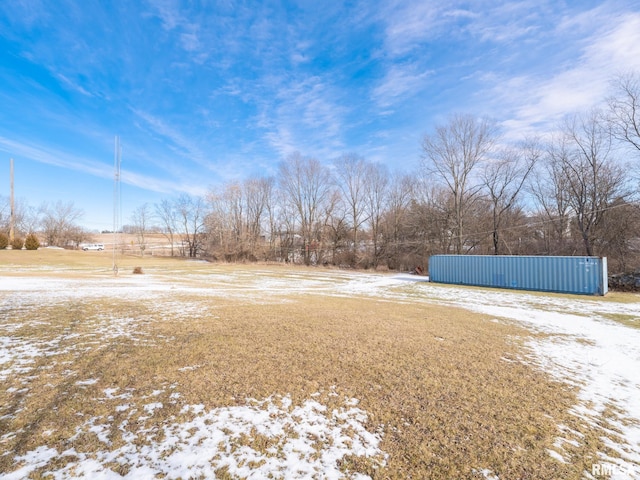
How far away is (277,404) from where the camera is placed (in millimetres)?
3215

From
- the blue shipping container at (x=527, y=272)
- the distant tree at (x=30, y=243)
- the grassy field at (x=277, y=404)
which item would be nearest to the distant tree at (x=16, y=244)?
the distant tree at (x=30, y=243)

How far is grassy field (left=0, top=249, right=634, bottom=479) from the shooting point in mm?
2311

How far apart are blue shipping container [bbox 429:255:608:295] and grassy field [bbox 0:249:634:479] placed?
14.3 m

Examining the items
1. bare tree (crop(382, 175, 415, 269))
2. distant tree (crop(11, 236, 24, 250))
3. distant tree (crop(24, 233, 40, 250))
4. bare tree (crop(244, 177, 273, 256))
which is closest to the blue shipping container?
bare tree (crop(382, 175, 415, 269))

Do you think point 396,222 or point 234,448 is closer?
point 234,448

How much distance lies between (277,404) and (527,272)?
19.9m

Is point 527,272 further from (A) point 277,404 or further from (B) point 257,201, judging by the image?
(B) point 257,201

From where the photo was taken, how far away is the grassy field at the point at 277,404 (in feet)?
7.58

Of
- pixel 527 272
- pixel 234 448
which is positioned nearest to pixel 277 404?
pixel 234 448

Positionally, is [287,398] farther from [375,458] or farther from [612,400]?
[612,400]

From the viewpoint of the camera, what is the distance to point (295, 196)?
42.4 meters

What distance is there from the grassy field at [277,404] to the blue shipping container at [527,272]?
46.8ft

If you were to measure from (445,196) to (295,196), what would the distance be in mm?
20639

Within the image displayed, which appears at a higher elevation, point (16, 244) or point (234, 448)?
point (16, 244)
